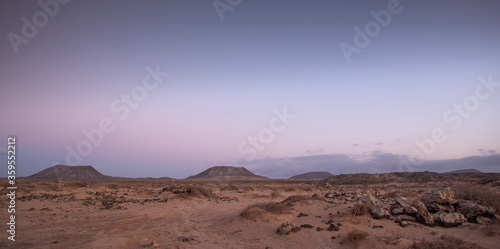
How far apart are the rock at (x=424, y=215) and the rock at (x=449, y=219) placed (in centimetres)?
21

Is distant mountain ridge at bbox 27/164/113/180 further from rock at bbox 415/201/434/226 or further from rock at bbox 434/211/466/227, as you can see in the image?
rock at bbox 434/211/466/227

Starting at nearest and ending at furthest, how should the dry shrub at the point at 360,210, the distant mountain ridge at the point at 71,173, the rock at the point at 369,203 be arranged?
the dry shrub at the point at 360,210
the rock at the point at 369,203
the distant mountain ridge at the point at 71,173

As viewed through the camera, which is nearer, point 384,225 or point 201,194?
point 384,225

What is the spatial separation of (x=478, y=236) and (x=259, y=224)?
800cm

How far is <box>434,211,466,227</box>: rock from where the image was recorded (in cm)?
1023

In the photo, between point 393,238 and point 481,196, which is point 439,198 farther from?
point 393,238

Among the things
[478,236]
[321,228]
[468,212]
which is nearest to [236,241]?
[321,228]

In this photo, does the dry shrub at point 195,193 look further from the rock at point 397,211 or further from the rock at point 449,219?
the rock at point 449,219

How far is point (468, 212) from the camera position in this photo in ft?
35.3

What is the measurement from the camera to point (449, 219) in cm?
1030

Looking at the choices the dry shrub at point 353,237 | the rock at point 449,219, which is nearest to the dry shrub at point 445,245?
the dry shrub at point 353,237

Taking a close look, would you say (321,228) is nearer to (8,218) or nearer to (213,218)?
(213,218)

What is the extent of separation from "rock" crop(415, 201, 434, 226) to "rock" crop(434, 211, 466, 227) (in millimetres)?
213

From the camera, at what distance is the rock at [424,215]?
10470 millimetres
